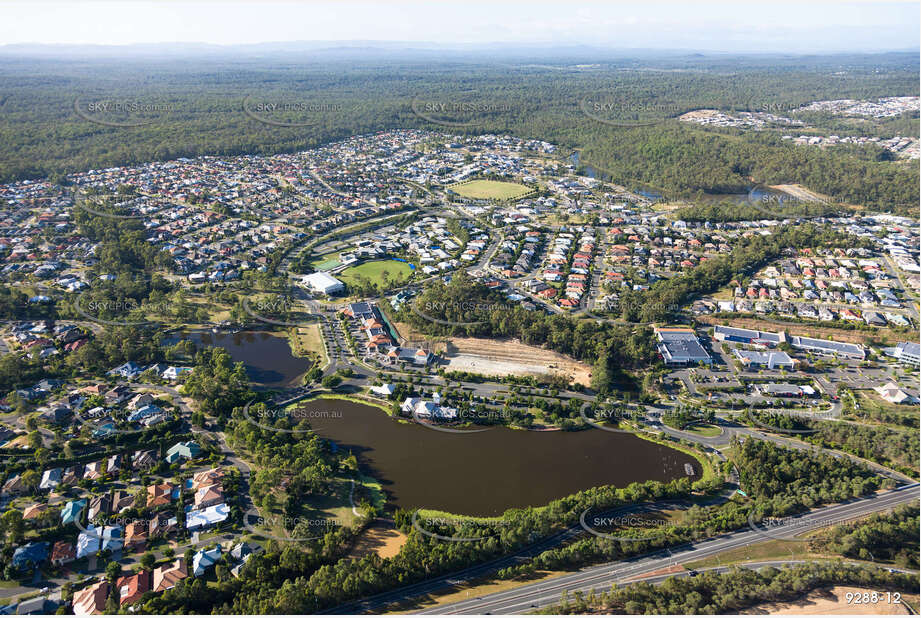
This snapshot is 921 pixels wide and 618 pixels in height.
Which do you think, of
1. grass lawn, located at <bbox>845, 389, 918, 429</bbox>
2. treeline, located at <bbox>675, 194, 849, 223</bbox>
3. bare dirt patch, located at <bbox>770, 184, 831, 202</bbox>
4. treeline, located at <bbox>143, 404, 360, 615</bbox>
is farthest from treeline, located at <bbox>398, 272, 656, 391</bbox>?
bare dirt patch, located at <bbox>770, 184, 831, 202</bbox>

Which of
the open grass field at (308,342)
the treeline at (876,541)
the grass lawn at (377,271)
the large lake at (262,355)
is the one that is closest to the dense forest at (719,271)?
the treeline at (876,541)

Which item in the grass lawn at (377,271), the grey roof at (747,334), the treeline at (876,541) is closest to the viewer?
the treeline at (876,541)

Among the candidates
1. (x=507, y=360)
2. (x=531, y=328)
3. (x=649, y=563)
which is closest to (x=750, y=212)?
(x=531, y=328)

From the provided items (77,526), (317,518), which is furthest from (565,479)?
(77,526)

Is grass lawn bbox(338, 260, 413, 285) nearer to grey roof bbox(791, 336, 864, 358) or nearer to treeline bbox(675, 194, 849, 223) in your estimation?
grey roof bbox(791, 336, 864, 358)

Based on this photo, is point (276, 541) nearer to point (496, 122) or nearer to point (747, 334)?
point (747, 334)

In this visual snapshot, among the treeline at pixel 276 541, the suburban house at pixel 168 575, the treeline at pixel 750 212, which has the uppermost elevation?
the treeline at pixel 750 212

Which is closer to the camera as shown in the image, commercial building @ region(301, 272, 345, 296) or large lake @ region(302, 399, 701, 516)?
large lake @ region(302, 399, 701, 516)

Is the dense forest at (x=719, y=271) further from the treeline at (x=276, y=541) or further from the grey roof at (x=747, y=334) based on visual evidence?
the treeline at (x=276, y=541)
